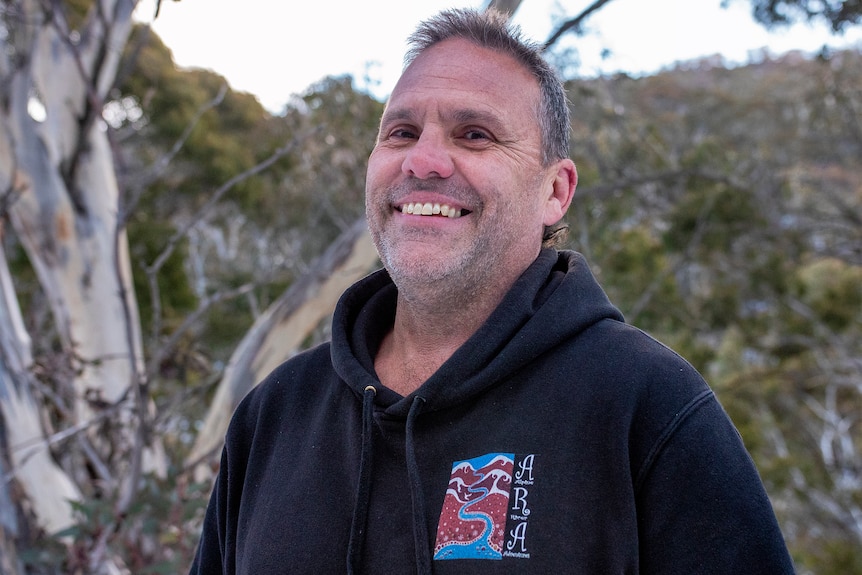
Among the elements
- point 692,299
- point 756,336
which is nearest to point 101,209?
point 756,336

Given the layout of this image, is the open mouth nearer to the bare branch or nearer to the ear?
the ear

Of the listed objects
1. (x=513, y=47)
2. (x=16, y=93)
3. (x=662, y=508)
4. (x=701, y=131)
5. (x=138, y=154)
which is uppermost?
(x=701, y=131)

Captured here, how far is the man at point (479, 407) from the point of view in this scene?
1.14m

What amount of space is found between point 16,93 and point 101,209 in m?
0.72

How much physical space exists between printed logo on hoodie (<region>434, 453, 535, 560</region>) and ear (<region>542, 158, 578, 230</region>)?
566 mm

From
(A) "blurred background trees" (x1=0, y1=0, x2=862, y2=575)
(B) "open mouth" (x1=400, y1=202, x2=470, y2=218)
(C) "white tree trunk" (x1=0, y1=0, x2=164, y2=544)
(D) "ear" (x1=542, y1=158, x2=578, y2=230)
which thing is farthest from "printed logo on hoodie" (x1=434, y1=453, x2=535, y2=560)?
(C) "white tree trunk" (x1=0, y1=0, x2=164, y2=544)

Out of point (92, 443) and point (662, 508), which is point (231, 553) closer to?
point (662, 508)

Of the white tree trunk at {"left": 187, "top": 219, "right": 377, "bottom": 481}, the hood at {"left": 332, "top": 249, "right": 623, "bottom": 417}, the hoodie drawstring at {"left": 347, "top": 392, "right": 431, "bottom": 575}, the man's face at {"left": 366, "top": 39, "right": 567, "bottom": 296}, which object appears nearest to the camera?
the hoodie drawstring at {"left": 347, "top": 392, "right": 431, "bottom": 575}

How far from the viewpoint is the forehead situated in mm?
1517

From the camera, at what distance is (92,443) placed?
3.80 m

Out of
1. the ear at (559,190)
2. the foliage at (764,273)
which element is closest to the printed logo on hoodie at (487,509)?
the ear at (559,190)

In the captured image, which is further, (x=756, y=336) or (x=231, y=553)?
(x=756, y=336)

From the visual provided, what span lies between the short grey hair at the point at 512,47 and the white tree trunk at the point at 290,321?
8.44ft

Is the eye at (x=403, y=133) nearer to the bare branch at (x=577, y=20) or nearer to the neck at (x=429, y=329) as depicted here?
the neck at (x=429, y=329)
